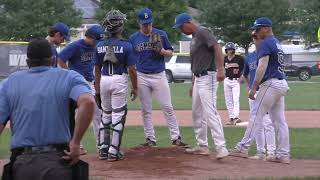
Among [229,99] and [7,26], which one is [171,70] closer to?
[7,26]

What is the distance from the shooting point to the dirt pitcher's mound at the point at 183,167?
9.28m

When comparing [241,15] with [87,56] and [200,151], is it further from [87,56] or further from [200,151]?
[200,151]

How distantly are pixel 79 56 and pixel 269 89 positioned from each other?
10.3ft

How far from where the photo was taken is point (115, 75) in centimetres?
1021

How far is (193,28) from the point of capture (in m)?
10.5

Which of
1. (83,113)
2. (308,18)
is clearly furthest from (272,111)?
(308,18)

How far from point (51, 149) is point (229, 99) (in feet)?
39.8

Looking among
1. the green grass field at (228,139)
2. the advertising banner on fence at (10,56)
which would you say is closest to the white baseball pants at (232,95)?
the green grass field at (228,139)

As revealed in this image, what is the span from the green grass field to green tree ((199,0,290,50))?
124ft

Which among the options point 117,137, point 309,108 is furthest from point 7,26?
point 117,137

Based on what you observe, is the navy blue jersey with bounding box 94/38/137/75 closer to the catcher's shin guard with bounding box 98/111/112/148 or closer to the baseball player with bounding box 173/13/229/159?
the catcher's shin guard with bounding box 98/111/112/148

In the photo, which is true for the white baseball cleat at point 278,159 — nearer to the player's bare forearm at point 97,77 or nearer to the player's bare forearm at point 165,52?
the player's bare forearm at point 165,52

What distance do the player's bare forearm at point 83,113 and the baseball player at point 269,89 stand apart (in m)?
5.40

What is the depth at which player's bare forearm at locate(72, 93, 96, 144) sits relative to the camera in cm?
534
